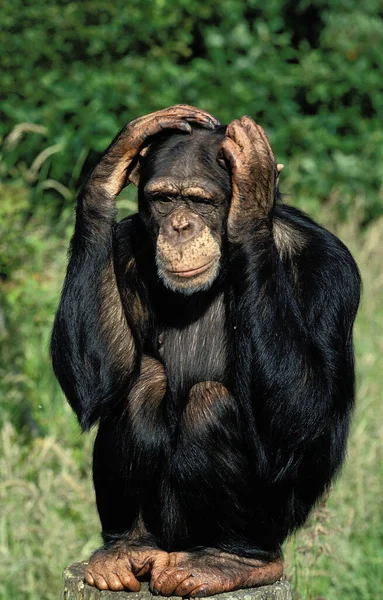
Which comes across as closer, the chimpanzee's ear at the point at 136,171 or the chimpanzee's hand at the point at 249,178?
the chimpanzee's hand at the point at 249,178

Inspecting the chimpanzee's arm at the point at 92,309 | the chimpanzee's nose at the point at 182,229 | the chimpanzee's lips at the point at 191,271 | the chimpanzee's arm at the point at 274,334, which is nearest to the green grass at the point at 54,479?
the chimpanzee's arm at the point at 274,334

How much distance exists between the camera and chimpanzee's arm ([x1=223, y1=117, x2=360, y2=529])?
12.9 feet

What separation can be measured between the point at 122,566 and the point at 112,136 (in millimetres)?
5455

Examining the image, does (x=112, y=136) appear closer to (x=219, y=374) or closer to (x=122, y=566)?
(x=219, y=374)

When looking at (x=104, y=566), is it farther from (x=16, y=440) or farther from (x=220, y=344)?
(x=16, y=440)

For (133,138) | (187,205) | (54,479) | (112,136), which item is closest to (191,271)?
(187,205)

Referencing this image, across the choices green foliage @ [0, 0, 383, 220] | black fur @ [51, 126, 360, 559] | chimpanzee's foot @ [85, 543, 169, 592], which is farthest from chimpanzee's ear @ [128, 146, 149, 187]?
green foliage @ [0, 0, 383, 220]

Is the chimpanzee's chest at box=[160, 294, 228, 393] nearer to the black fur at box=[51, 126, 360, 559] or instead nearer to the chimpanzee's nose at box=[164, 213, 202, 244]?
the black fur at box=[51, 126, 360, 559]

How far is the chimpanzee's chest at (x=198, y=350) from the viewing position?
4.38m

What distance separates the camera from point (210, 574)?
154 inches

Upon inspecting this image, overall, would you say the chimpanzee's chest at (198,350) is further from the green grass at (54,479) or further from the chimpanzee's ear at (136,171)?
the green grass at (54,479)

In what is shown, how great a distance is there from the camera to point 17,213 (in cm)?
690

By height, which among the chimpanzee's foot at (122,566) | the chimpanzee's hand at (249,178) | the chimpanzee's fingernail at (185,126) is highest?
the chimpanzee's fingernail at (185,126)

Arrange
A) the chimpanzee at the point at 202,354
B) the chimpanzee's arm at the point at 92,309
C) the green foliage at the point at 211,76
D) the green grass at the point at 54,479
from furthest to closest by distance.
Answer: the green foliage at the point at 211,76 < the green grass at the point at 54,479 < the chimpanzee's arm at the point at 92,309 < the chimpanzee at the point at 202,354
